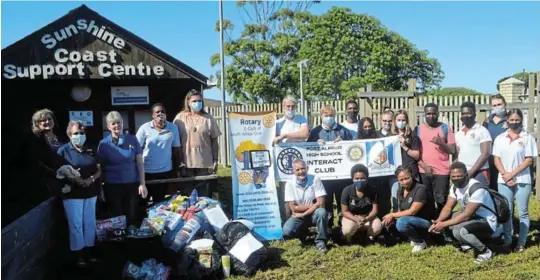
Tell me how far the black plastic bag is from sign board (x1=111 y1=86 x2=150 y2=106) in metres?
4.47

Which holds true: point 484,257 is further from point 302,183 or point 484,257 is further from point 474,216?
point 302,183

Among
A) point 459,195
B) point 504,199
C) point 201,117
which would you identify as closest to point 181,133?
point 201,117

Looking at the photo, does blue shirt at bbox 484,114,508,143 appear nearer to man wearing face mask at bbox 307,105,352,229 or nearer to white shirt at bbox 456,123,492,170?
white shirt at bbox 456,123,492,170

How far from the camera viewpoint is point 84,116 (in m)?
9.24

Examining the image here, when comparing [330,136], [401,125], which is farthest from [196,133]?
[401,125]

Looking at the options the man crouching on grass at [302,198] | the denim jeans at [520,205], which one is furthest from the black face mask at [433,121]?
the man crouching on grass at [302,198]

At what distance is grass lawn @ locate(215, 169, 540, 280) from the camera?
204 inches

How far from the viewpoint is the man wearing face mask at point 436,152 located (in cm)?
618

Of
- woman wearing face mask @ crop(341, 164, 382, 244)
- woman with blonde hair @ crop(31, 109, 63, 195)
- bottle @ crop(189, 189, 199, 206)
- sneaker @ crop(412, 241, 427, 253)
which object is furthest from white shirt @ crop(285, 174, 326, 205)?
woman with blonde hair @ crop(31, 109, 63, 195)

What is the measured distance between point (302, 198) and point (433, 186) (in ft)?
5.82

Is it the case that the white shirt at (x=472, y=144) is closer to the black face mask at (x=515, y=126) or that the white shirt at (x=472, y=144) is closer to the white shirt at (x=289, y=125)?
the black face mask at (x=515, y=126)

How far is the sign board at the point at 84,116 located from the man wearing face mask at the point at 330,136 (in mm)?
4684

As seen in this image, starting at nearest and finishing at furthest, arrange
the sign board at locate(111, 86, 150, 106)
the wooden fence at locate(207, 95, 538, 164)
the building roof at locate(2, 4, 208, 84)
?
the building roof at locate(2, 4, 208, 84) → the sign board at locate(111, 86, 150, 106) → the wooden fence at locate(207, 95, 538, 164)

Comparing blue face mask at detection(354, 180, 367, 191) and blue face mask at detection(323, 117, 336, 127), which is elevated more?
blue face mask at detection(323, 117, 336, 127)
